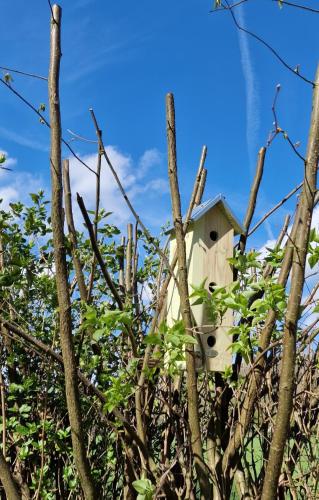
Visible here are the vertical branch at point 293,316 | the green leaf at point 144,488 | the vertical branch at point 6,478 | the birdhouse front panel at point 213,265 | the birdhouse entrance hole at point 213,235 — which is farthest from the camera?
Answer: the birdhouse entrance hole at point 213,235

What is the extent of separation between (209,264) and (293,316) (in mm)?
1213

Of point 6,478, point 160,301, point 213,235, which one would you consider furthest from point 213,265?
point 6,478

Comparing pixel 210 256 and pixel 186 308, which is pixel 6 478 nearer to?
pixel 186 308

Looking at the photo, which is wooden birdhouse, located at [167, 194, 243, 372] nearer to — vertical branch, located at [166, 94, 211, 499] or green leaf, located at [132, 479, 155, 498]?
vertical branch, located at [166, 94, 211, 499]

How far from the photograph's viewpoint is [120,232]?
4000 millimetres

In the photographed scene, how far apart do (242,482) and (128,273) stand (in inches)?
55.3

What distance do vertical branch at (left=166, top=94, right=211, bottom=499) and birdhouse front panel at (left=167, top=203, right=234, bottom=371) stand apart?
0.52m

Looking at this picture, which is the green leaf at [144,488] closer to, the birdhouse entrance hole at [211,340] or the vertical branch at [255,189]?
the birdhouse entrance hole at [211,340]

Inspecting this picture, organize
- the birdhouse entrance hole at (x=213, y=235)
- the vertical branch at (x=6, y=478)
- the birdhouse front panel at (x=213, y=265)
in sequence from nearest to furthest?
1. the vertical branch at (x=6, y=478)
2. the birdhouse front panel at (x=213, y=265)
3. the birdhouse entrance hole at (x=213, y=235)

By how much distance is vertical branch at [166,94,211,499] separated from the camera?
2539mm

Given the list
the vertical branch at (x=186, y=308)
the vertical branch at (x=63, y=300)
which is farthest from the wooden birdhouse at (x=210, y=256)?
the vertical branch at (x=63, y=300)

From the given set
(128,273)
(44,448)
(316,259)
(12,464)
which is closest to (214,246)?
(128,273)

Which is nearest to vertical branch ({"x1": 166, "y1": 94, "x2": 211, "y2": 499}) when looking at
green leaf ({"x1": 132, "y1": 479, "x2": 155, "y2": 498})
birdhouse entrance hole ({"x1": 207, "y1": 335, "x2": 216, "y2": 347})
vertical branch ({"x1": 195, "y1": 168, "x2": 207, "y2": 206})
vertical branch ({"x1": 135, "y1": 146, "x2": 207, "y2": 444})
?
vertical branch ({"x1": 135, "y1": 146, "x2": 207, "y2": 444})

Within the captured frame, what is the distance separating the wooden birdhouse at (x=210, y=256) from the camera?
317 cm
